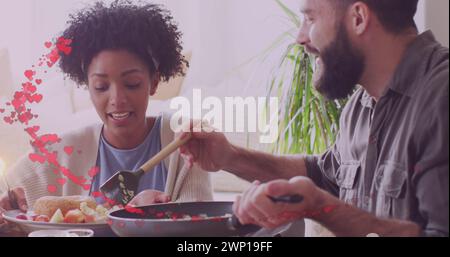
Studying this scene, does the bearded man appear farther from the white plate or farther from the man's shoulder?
the white plate

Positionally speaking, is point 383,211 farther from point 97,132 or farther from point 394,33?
point 97,132

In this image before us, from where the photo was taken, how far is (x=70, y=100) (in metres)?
1.33

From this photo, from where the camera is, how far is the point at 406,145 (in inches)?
40.8

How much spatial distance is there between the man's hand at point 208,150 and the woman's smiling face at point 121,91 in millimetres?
102

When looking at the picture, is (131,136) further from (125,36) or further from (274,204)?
(274,204)

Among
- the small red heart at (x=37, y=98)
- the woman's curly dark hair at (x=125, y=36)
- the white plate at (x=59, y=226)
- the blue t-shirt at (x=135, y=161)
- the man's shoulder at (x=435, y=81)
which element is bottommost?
the white plate at (x=59, y=226)

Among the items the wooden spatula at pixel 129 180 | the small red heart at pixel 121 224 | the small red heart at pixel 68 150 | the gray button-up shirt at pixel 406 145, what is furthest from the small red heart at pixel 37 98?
the gray button-up shirt at pixel 406 145

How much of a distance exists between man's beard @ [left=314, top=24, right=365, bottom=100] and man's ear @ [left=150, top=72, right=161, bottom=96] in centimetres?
33

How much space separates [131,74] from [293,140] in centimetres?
37

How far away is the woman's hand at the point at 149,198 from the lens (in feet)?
4.03

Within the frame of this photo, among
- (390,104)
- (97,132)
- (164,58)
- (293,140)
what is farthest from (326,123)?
(97,132)

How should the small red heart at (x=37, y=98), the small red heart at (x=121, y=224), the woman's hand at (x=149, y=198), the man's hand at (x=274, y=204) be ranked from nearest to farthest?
1. the man's hand at (x=274, y=204)
2. the small red heart at (x=121, y=224)
3. the woman's hand at (x=149, y=198)
4. the small red heart at (x=37, y=98)

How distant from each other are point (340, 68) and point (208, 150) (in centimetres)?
33

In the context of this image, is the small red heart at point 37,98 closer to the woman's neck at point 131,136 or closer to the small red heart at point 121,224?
the woman's neck at point 131,136
